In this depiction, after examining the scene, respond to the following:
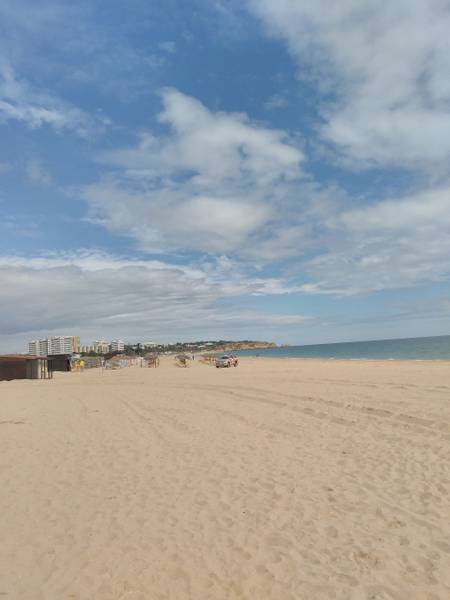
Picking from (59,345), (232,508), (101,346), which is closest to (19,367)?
(232,508)

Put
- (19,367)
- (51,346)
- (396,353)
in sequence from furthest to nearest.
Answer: (51,346)
(396,353)
(19,367)

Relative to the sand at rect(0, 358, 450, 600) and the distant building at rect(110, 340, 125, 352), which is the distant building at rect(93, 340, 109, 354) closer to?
the distant building at rect(110, 340, 125, 352)

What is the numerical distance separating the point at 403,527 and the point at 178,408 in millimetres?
10265

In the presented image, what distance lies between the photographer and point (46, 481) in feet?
23.6

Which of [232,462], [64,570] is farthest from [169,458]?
[64,570]

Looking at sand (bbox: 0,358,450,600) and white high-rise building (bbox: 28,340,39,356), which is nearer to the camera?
sand (bbox: 0,358,450,600)

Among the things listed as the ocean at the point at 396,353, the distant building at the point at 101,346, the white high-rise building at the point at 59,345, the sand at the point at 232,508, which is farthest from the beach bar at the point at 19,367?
the distant building at the point at 101,346

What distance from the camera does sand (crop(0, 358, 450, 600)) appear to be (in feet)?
13.5

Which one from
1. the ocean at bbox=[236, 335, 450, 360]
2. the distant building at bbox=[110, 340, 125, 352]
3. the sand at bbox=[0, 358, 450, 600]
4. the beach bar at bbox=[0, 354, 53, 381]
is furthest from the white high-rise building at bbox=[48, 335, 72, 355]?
the sand at bbox=[0, 358, 450, 600]

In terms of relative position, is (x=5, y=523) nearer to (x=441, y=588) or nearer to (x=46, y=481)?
(x=46, y=481)

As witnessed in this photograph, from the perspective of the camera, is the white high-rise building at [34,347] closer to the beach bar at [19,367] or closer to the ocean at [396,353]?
the ocean at [396,353]

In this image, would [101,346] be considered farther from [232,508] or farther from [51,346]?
[232,508]

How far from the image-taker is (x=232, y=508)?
19.1 feet

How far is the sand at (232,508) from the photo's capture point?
13.5 feet
